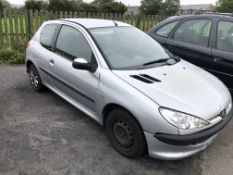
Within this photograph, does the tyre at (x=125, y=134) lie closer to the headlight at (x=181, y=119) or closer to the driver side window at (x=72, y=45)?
the headlight at (x=181, y=119)

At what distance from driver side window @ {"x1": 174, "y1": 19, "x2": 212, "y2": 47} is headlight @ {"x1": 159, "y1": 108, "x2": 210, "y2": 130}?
243cm

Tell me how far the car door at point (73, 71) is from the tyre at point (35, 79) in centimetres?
67

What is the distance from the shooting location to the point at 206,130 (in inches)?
107

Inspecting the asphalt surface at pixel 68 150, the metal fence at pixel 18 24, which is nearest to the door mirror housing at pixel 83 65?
the asphalt surface at pixel 68 150

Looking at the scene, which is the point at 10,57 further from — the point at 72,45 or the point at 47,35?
the point at 72,45

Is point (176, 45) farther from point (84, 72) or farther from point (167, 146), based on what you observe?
point (167, 146)

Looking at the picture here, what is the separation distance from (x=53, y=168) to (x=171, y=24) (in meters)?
3.72

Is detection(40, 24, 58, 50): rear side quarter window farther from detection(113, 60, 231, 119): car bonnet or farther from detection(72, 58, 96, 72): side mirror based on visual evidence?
detection(113, 60, 231, 119): car bonnet

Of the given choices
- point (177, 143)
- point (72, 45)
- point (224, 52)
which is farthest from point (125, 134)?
point (224, 52)

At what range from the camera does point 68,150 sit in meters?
3.25

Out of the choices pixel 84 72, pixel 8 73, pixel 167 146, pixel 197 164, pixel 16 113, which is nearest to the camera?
pixel 167 146

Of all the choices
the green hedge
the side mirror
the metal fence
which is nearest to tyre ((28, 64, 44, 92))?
the side mirror

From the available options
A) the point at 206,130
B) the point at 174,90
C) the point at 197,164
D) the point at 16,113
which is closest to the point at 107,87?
the point at 174,90

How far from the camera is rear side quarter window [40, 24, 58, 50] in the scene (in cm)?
443
